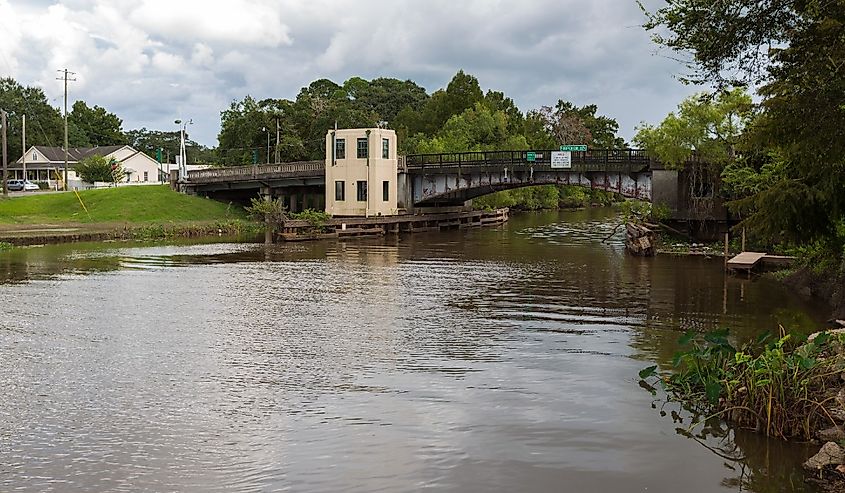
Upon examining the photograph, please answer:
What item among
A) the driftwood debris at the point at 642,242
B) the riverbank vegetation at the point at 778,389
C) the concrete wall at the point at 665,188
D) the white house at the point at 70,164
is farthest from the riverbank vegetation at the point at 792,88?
the white house at the point at 70,164

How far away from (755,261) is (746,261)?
1.16 feet

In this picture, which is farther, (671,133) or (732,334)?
(671,133)

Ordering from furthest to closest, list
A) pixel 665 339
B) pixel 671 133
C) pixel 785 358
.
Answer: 1. pixel 671 133
2. pixel 665 339
3. pixel 785 358

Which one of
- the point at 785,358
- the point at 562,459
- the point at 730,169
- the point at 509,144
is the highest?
the point at 509,144

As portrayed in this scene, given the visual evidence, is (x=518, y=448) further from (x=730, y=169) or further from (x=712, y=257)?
(x=730, y=169)

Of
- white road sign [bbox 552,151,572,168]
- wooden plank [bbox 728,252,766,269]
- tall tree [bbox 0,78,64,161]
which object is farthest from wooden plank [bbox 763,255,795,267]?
tall tree [bbox 0,78,64,161]

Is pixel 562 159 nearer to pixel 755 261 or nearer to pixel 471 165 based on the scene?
→ pixel 471 165

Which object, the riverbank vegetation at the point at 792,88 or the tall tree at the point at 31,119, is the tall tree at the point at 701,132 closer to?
the riverbank vegetation at the point at 792,88

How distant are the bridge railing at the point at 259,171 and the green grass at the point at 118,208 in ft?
6.74

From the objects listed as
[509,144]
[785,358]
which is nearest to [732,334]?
[785,358]

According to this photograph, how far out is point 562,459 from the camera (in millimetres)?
10992

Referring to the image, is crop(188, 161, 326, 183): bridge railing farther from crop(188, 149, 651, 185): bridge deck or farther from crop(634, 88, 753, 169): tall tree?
crop(634, 88, 753, 169): tall tree

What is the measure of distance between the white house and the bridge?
33.2 metres

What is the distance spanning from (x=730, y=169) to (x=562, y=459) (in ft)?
106
